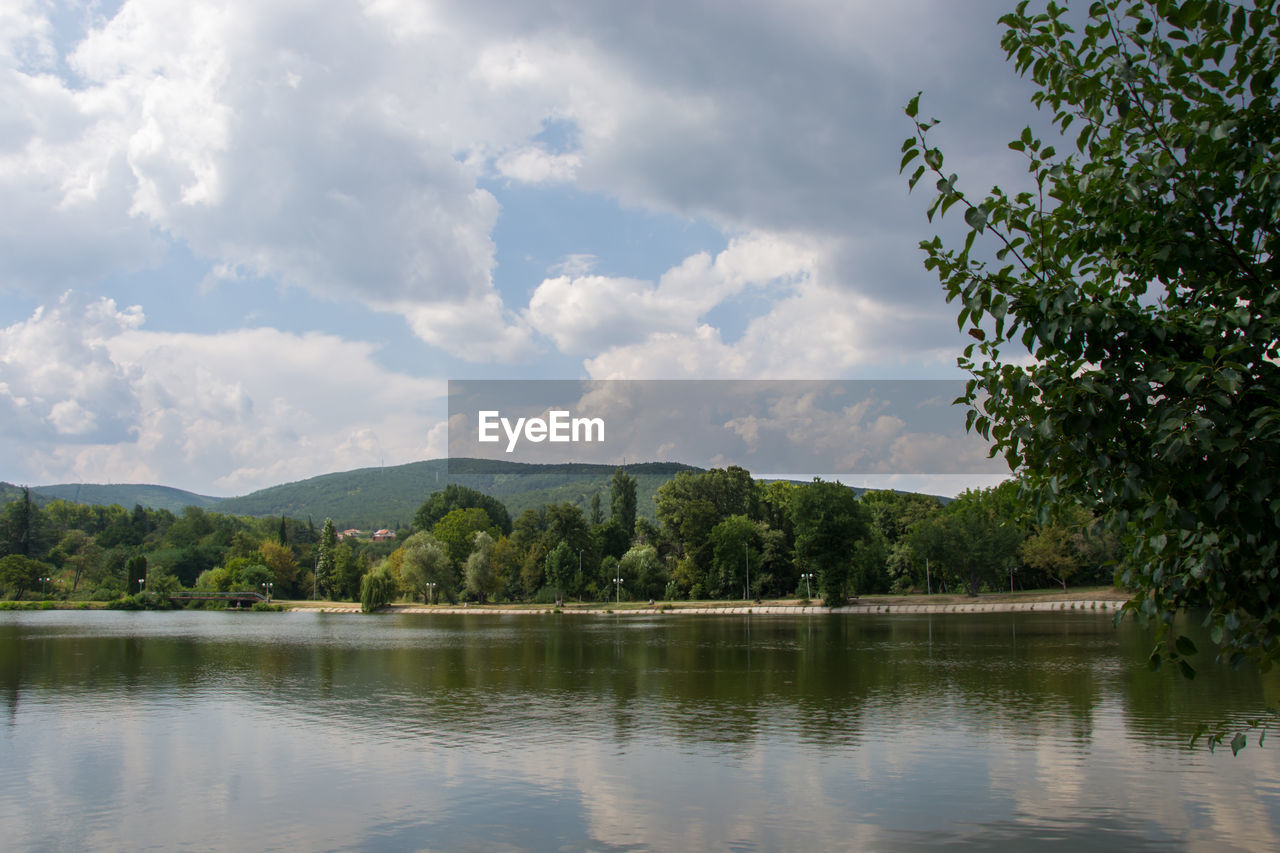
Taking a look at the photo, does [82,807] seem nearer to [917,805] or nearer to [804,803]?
[804,803]

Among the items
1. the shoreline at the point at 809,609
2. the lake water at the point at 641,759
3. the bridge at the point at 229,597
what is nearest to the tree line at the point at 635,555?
the bridge at the point at 229,597

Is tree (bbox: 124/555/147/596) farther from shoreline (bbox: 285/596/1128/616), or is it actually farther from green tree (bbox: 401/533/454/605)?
green tree (bbox: 401/533/454/605)

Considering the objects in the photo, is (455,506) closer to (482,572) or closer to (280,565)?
(280,565)

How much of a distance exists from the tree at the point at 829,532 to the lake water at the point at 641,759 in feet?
151

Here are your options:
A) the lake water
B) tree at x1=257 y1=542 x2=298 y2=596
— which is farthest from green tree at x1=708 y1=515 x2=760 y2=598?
tree at x1=257 y1=542 x2=298 y2=596

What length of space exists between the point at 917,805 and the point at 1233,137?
949 centimetres

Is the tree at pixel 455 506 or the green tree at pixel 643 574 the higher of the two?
the tree at pixel 455 506

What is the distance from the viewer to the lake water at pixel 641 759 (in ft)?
34.9

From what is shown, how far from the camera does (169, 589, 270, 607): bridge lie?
4722 inches

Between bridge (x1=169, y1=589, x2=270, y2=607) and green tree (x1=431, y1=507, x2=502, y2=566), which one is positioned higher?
green tree (x1=431, y1=507, x2=502, y2=566)

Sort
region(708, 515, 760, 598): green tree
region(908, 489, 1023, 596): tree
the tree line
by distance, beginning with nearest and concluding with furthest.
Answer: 1. region(908, 489, 1023, 596): tree
2. the tree line
3. region(708, 515, 760, 598): green tree

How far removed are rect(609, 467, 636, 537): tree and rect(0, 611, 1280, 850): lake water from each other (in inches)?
3123

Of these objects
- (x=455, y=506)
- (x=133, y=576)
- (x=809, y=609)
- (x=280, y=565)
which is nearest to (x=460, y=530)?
(x=455, y=506)

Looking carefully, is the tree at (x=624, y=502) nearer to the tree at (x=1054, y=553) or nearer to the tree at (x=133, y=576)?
the tree at (x=1054, y=553)
